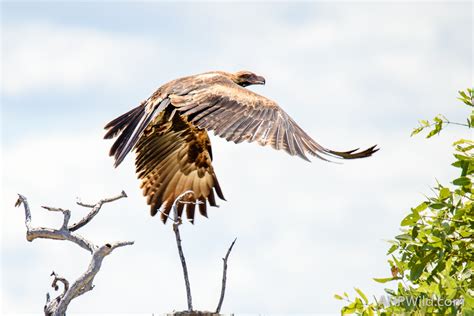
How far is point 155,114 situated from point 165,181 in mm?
764

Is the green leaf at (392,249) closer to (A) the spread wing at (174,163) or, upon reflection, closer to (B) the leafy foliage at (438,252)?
(B) the leafy foliage at (438,252)

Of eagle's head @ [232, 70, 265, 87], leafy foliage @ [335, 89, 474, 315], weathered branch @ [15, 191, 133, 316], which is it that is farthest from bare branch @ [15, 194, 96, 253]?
eagle's head @ [232, 70, 265, 87]

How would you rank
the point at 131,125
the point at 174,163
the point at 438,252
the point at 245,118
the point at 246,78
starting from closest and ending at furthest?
the point at 438,252, the point at 245,118, the point at 131,125, the point at 174,163, the point at 246,78

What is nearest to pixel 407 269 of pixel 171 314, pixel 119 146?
pixel 171 314

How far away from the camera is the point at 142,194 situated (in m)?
7.26

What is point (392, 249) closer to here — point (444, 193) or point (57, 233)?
point (444, 193)

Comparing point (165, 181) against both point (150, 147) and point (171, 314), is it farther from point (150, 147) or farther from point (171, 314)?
point (171, 314)

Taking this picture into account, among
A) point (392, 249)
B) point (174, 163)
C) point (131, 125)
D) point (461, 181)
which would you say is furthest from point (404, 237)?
point (174, 163)

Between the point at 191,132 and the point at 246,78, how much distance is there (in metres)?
1.79

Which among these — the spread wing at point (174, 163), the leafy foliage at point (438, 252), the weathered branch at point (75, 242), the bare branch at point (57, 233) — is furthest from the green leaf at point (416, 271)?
the spread wing at point (174, 163)

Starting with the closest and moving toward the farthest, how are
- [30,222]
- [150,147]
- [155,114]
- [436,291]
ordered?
[436,291] < [30,222] < [155,114] < [150,147]

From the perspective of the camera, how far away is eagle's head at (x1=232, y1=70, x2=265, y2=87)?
9359 millimetres

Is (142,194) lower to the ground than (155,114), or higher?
lower

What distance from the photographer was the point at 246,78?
372 inches
